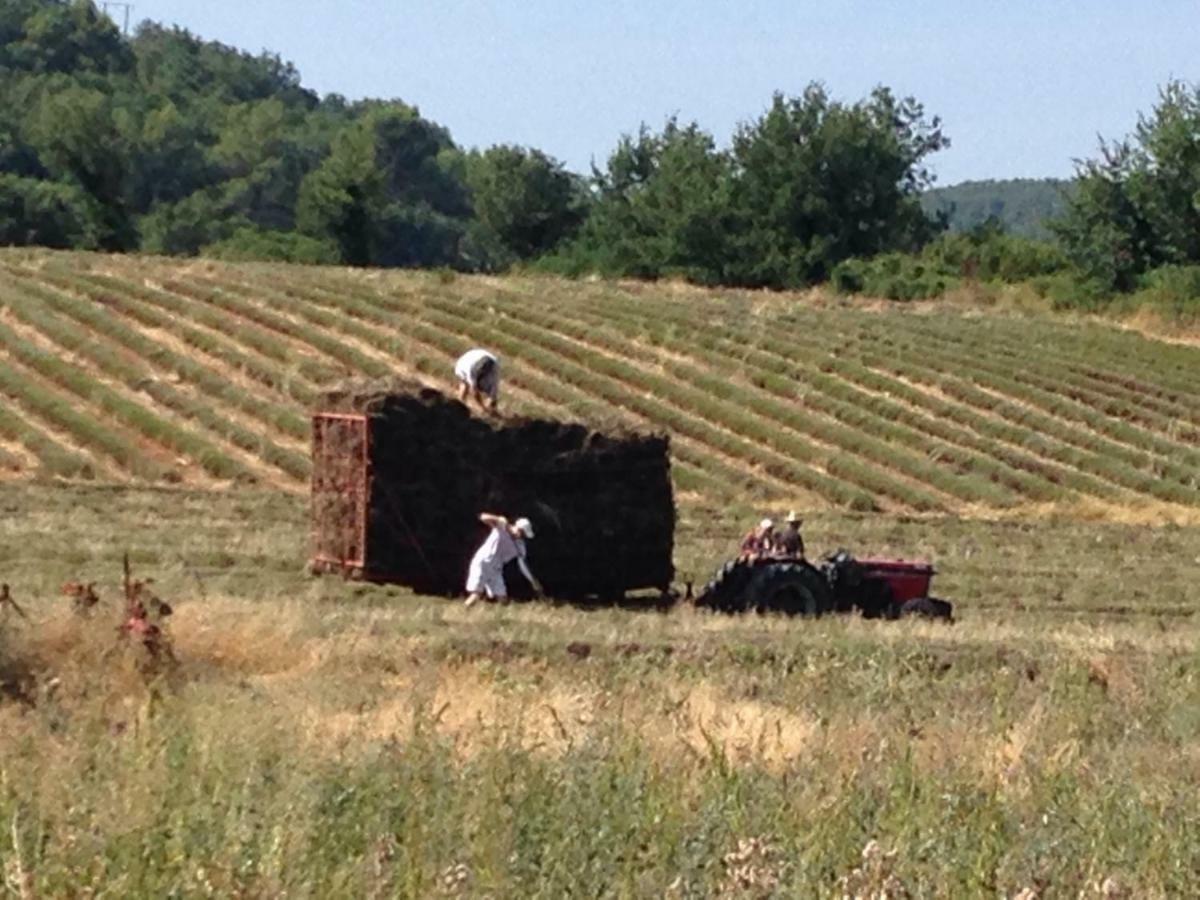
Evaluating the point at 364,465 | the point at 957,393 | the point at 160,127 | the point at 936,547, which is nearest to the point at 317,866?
the point at 364,465

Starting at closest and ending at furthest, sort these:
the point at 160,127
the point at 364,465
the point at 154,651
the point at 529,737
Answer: the point at 529,737 → the point at 154,651 → the point at 364,465 → the point at 160,127

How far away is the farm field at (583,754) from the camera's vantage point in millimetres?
7742

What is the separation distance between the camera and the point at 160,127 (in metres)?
115

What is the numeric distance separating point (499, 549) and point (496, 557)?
0.08 metres

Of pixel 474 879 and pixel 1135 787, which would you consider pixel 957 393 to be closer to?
pixel 1135 787

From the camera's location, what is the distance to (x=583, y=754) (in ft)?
30.7

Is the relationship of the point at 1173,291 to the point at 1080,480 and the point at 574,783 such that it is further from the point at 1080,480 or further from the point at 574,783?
the point at 574,783

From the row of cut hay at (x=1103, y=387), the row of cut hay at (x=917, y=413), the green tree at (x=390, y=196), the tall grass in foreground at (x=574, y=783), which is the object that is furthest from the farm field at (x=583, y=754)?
the green tree at (x=390, y=196)

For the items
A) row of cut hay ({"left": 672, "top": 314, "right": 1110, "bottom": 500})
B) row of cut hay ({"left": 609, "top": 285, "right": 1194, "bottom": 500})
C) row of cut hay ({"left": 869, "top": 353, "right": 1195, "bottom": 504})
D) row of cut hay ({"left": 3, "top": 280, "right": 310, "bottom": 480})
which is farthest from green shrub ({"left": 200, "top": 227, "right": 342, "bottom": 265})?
row of cut hay ({"left": 869, "top": 353, "right": 1195, "bottom": 504})

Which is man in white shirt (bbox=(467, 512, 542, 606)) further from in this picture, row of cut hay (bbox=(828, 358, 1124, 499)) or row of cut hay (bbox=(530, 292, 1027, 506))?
row of cut hay (bbox=(828, 358, 1124, 499))

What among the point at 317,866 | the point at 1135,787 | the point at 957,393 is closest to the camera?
the point at 317,866

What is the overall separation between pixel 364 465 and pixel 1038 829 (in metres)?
14.0

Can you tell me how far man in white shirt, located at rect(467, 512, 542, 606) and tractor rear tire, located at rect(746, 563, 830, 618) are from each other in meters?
2.31

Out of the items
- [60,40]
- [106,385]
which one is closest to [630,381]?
[106,385]
